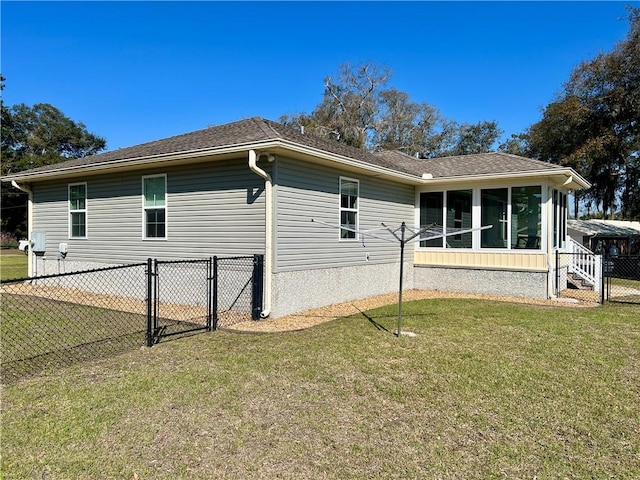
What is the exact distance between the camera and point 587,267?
11766 millimetres

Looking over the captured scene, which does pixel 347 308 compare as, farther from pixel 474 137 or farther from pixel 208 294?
pixel 474 137

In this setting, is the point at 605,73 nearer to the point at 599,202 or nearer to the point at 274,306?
the point at 599,202

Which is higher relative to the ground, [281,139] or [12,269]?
[281,139]

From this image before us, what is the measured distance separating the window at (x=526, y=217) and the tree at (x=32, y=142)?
37247mm

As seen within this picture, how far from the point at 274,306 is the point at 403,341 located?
2.52 metres

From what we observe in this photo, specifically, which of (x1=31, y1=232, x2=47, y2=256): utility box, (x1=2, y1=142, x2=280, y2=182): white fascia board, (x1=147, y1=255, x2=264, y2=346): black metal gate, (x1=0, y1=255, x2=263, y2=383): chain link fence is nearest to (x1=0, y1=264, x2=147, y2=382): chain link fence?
(x1=0, y1=255, x2=263, y2=383): chain link fence

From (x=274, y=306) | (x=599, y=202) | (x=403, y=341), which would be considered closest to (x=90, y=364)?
(x=274, y=306)

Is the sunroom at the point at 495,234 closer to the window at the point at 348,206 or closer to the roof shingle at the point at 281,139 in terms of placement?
the roof shingle at the point at 281,139

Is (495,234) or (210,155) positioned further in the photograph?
(495,234)

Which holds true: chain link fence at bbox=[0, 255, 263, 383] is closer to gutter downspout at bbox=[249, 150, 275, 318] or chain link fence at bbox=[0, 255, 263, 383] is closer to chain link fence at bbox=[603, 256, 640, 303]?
gutter downspout at bbox=[249, 150, 275, 318]

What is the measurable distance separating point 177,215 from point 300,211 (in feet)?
8.72

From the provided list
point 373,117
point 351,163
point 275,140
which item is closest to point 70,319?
point 275,140

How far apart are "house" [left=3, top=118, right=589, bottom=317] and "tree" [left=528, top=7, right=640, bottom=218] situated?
351 inches

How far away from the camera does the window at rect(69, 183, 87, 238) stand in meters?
10.4
